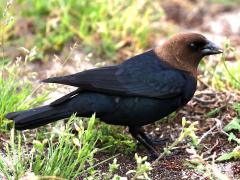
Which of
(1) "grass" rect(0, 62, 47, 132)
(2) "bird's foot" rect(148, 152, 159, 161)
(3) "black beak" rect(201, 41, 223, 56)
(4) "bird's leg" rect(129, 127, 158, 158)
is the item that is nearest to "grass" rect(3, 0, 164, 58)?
(1) "grass" rect(0, 62, 47, 132)

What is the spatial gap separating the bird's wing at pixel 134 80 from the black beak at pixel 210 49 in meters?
0.33

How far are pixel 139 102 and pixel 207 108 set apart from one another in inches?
39.1

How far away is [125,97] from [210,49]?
831 millimetres

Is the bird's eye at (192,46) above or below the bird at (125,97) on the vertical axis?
above

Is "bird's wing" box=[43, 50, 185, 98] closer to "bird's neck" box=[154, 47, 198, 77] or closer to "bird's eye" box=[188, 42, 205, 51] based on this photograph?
"bird's neck" box=[154, 47, 198, 77]

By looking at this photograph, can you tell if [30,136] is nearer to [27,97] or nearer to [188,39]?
[27,97]

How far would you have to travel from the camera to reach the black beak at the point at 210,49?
4820 millimetres

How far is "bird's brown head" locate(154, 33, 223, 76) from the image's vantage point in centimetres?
479

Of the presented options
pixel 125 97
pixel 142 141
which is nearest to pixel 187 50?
pixel 125 97

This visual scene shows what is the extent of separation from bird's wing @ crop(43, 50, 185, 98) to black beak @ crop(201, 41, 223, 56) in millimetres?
331

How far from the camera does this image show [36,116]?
4340mm

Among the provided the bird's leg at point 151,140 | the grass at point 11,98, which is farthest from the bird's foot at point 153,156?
the grass at point 11,98

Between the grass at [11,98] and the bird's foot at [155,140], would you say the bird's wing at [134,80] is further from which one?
the grass at [11,98]

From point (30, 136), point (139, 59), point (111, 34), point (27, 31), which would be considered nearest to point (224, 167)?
point (139, 59)
